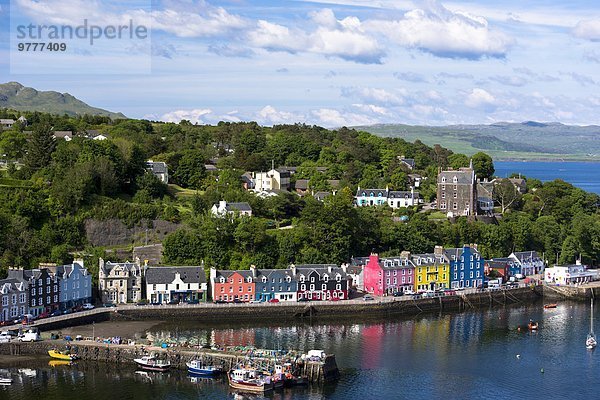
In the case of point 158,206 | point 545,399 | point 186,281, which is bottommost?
point 545,399

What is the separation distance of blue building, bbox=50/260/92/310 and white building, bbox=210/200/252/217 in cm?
1312

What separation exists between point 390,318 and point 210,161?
125ft

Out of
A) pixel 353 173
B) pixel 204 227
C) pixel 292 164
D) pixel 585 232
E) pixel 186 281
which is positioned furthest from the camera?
pixel 292 164

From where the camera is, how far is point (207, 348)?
1602 inches

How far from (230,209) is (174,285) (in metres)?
13.4

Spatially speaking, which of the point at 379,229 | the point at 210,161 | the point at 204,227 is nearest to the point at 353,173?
the point at 210,161

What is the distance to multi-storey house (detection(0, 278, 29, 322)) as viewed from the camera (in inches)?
1773

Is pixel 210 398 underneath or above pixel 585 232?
underneath

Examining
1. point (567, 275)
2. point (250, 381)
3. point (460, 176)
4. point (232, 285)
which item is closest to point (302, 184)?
point (460, 176)

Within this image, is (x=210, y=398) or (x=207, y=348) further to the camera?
(x=207, y=348)

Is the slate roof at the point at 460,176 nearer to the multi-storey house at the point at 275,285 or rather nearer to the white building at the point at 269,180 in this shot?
the white building at the point at 269,180

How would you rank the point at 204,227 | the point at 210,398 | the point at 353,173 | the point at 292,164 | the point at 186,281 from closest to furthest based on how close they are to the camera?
the point at 210,398 < the point at 186,281 < the point at 204,227 < the point at 353,173 < the point at 292,164

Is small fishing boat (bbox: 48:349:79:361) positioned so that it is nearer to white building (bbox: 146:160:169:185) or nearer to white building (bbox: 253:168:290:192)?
white building (bbox: 146:160:169:185)

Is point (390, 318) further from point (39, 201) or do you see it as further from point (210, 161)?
point (210, 161)
